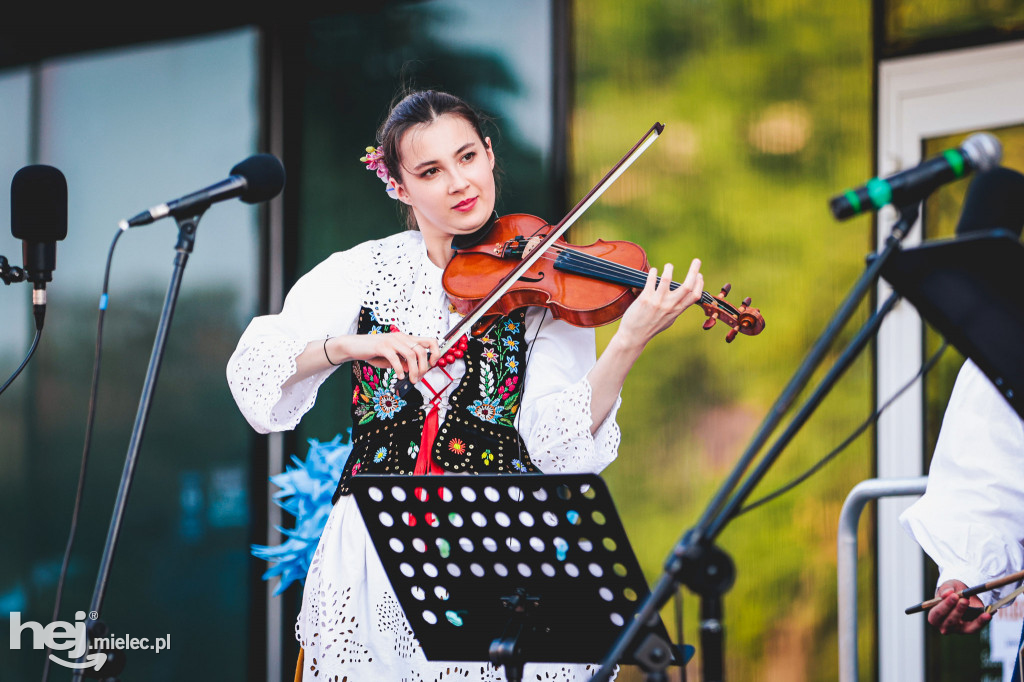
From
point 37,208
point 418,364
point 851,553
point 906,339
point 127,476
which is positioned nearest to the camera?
point 127,476

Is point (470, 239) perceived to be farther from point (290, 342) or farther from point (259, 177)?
point (259, 177)

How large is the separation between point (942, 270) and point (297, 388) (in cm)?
122

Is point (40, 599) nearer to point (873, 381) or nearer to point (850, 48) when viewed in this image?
point (873, 381)

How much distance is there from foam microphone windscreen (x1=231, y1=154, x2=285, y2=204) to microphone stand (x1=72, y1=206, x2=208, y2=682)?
104mm

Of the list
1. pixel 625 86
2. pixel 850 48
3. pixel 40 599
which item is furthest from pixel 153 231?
pixel 850 48

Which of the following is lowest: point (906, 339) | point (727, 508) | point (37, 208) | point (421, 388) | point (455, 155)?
point (727, 508)

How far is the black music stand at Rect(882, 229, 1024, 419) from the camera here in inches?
44.8

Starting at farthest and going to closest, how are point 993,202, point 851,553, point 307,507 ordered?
point 307,507, point 851,553, point 993,202

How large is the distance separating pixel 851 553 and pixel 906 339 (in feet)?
3.66

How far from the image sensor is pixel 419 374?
179cm

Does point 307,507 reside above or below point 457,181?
below

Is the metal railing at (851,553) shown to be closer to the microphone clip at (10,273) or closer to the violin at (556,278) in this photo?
the violin at (556,278)

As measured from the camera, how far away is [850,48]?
2.90m

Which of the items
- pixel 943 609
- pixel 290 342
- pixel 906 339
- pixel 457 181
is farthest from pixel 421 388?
pixel 906 339
